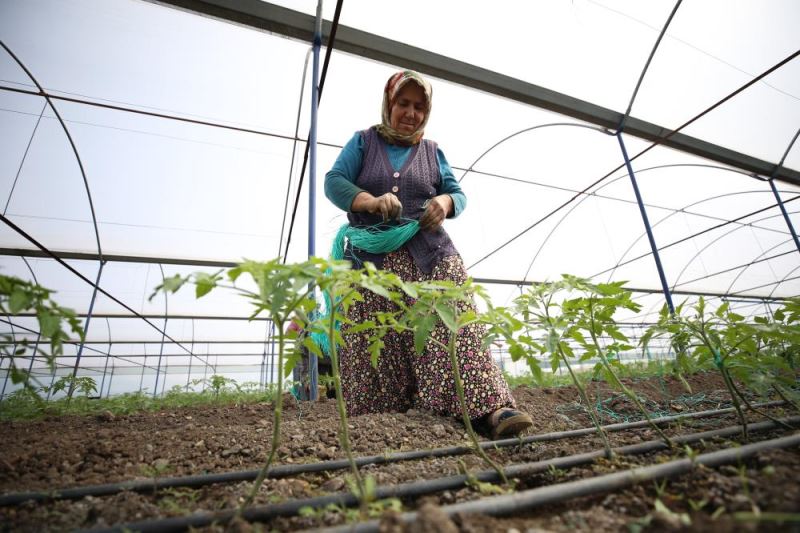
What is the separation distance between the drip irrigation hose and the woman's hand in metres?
1.12

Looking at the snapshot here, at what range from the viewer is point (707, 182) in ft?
21.6

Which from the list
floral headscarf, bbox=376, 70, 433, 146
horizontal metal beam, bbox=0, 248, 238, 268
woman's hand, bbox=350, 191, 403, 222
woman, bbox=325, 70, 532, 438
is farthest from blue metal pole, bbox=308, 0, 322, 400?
horizontal metal beam, bbox=0, 248, 238, 268

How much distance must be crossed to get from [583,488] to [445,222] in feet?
7.48

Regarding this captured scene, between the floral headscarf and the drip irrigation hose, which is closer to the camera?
the drip irrigation hose

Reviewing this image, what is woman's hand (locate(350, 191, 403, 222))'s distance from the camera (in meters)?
1.49

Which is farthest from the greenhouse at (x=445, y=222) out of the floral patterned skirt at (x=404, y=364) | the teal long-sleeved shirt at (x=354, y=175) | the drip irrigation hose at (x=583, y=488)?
the teal long-sleeved shirt at (x=354, y=175)

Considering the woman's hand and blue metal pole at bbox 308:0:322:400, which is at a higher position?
blue metal pole at bbox 308:0:322:400

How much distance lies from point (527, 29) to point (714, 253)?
1003cm

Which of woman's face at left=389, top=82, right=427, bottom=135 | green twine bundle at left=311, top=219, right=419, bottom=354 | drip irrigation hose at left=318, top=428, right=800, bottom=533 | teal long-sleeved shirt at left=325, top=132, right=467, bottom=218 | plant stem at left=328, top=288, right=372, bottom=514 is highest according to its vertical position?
woman's face at left=389, top=82, right=427, bottom=135

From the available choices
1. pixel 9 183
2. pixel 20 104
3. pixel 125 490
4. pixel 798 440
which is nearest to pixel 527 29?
pixel 798 440

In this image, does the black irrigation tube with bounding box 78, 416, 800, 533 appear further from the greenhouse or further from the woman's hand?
the woman's hand

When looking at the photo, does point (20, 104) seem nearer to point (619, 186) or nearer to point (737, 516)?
point (737, 516)

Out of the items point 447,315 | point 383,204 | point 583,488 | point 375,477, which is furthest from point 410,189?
point 583,488

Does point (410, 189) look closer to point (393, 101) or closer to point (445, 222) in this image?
point (393, 101)
